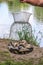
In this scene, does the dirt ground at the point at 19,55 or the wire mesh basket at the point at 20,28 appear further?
the wire mesh basket at the point at 20,28

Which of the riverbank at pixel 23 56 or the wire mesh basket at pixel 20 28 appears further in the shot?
the wire mesh basket at pixel 20 28

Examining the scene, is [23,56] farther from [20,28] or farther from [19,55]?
[20,28]

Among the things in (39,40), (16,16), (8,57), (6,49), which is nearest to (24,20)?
(16,16)

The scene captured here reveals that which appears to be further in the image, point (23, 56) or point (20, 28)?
point (20, 28)

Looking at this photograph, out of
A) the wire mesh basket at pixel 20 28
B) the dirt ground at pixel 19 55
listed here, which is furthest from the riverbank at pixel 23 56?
the wire mesh basket at pixel 20 28

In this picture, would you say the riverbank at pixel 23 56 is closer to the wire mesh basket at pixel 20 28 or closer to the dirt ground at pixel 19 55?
the dirt ground at pixel 19 55

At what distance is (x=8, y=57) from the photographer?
3.01 metres

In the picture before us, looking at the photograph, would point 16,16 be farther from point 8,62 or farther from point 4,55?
point 8,62

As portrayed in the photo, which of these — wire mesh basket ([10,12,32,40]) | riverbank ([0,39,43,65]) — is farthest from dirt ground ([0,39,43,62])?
wire mesh basket ([10,12,32,40])

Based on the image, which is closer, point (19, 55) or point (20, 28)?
point (19, 55)

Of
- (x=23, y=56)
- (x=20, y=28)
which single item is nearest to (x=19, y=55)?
(x=23, y=56)

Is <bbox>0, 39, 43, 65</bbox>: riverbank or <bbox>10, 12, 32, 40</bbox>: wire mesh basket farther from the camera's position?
<bbox>10, 12, 32, 40</bbox>: wire mesh basket

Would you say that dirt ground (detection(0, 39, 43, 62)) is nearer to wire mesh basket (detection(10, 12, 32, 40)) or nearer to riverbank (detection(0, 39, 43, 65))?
riverbank (detection(0, 39, 43, 65))

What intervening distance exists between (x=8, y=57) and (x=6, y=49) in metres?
0.33
